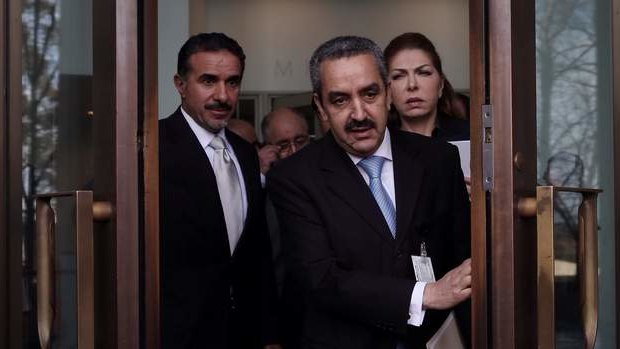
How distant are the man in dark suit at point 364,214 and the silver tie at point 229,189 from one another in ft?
1.79

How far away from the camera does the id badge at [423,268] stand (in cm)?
276

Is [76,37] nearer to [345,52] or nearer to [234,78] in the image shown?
[345,52]

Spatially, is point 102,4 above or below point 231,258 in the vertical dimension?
above

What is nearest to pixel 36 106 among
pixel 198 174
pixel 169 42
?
pixel 198 174

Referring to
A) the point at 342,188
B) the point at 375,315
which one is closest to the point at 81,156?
the point at 342,188

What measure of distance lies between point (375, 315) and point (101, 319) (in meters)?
0.70

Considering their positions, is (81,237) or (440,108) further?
(440,108)

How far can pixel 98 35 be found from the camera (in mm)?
2516

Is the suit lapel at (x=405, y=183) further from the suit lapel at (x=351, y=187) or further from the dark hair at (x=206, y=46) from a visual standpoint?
the dark hair at (x=206, y=46)

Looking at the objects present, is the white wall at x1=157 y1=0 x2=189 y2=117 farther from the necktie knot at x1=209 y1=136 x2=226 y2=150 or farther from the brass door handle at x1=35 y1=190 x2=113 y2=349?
the brass door handle at x1=35 y1=190 x2=113 y2=349

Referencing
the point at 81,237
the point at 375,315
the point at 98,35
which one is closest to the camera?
the point at 81,237

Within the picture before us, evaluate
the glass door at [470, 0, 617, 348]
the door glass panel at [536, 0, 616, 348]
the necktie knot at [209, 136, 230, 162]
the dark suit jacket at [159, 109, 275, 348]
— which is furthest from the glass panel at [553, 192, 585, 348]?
the necktie knot at [209, 136, 230, 162]

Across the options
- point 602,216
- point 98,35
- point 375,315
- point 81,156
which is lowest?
point 375,315

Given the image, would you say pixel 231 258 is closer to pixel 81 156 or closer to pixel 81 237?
pixel 81 156
